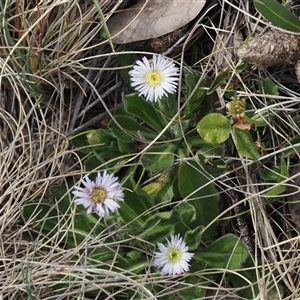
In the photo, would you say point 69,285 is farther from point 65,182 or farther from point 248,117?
point 248,117

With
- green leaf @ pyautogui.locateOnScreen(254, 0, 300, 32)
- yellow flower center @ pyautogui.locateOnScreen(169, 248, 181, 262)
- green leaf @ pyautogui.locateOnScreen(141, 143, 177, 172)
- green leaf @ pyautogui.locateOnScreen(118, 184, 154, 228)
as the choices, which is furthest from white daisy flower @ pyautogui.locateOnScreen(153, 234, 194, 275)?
green leaf @ pyautogui.locateOnScreen(254, 0, 300, 32)

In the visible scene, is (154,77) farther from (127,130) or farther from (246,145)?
(246,145)

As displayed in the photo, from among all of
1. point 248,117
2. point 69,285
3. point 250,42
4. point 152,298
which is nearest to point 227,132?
point 248,117

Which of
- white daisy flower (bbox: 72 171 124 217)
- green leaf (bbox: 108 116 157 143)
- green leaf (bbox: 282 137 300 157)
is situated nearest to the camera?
white daisy flower (bbox: 72 171 124 217)

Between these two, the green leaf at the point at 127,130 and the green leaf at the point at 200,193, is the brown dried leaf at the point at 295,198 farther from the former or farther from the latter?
the green leaf at the point at 127,130

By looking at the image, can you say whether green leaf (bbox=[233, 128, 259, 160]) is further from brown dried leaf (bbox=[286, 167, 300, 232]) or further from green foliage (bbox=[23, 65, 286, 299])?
brown dried leaf (bbox=[286, 167, 300, 232])

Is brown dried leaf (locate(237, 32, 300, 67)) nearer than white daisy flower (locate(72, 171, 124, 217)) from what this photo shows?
No

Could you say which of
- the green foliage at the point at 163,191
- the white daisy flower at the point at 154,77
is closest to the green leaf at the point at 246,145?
the green foliage at the point at 163,191
